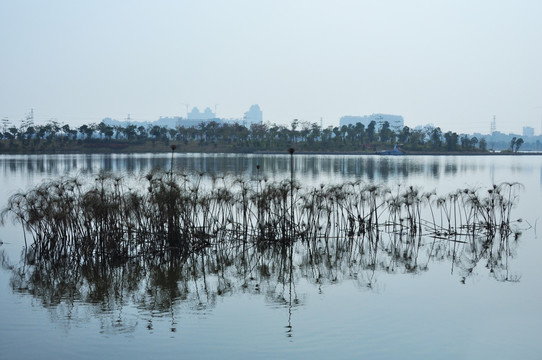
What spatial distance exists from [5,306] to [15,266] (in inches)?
118

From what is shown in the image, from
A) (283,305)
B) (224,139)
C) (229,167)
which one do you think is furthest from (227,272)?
(224,139)

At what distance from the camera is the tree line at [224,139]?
92.9m

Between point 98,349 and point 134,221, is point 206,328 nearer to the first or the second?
point 98,349

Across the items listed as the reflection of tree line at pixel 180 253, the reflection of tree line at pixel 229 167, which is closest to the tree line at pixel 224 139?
the reflection of tree line at pixel 229 167

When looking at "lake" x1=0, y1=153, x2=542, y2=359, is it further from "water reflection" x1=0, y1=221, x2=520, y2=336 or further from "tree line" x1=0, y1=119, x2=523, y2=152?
"tree line" x1=0, y1=119, x2=523, y2=152

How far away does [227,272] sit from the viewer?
Answer: 11648 mm

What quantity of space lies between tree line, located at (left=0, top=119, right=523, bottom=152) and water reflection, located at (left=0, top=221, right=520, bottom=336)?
271ft

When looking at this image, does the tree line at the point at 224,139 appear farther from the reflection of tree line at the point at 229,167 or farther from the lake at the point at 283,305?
the lake at the point at 283,305

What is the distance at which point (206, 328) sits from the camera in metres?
8.35

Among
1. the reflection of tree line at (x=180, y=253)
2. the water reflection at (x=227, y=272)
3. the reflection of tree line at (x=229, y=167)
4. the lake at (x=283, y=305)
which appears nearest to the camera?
the lake at (x=283, y=305)

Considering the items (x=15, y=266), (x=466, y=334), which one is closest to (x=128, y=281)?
(x=15, y=266)

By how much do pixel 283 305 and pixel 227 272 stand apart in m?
2.42

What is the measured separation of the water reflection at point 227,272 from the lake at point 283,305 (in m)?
0.04

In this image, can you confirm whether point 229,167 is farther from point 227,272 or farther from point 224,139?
point 224,139
